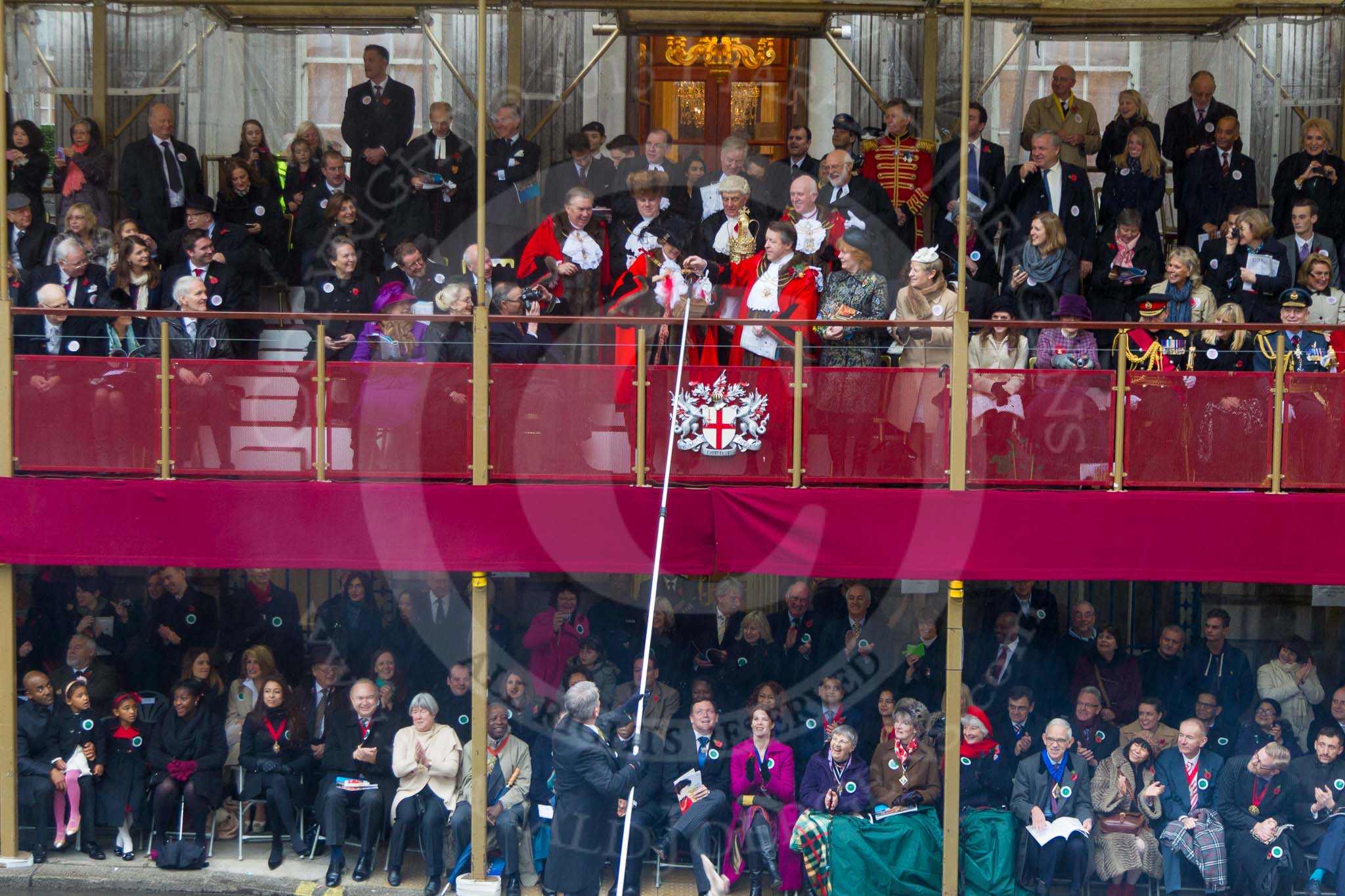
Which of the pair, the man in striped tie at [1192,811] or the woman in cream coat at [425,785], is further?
the woman in cream coat at [425,785]

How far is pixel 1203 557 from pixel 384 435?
19.4 feet

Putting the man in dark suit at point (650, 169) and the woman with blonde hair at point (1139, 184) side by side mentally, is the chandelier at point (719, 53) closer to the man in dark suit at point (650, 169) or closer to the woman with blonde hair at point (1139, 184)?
the man in dark suit at point (650, 169)

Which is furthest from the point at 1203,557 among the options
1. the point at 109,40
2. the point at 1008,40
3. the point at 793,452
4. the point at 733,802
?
the point at 109,40

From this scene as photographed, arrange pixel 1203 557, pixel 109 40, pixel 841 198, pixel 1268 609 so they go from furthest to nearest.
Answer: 1. pixel 109 40
2. pixel 1268 609
3. pixel 841 198
4. pixel 1203 557

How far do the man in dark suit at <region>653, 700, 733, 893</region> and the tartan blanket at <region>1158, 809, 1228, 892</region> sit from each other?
10.4ft

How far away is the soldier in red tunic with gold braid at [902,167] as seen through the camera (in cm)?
1513

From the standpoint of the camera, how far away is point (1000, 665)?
1348 centimetres

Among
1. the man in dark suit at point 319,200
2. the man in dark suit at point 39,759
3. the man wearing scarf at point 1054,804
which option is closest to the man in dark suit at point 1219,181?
the man wearing scarf at point 1054,804

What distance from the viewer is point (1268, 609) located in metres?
15.7

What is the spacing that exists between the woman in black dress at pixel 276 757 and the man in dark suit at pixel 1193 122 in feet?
28.4

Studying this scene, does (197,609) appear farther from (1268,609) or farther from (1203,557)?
(1268,609)

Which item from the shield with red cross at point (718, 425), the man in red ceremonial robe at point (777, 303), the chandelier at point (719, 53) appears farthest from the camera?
the chandelier at point (719, 53)

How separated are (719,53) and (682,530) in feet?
23.3

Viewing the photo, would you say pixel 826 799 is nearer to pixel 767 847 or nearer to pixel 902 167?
pixel 767 847
